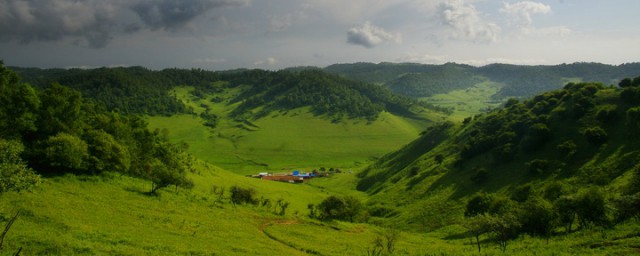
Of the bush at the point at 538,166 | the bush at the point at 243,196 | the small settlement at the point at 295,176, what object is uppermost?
the bush at the point at 538,166

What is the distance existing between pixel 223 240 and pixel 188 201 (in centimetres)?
2120

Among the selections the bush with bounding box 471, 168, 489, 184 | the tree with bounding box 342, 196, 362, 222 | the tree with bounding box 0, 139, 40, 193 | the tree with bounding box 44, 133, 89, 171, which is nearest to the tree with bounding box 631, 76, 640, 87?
the bush with bounding box 471, 168, 489, 184

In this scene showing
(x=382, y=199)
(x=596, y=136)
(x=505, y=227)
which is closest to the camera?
(x=505, y=227)

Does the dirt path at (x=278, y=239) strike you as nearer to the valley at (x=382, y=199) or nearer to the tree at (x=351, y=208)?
the valley at (x=382, y=199)

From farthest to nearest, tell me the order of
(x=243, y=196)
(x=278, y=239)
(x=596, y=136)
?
(x=243, y=196), (x=596, y=136), (x=278, y=239)

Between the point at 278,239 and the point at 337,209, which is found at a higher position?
the point at 278,239

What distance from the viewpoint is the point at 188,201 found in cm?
6594

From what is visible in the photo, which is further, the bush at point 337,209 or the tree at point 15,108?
the bush at point 337,209

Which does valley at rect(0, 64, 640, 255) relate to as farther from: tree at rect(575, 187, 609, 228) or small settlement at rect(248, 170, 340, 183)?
small settlement at rect(248, 170, 340, 183)

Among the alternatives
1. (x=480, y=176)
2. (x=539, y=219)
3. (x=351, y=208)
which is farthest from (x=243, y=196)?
(x=480, y=176)

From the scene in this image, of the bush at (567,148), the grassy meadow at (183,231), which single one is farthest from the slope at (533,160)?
the grassy meadow at (183,231)

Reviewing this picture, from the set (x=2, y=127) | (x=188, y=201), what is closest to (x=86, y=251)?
(x=188, y=201)

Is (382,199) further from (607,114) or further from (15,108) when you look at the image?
(15,108)

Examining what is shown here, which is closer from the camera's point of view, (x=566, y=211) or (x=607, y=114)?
(x=566, y=211)
